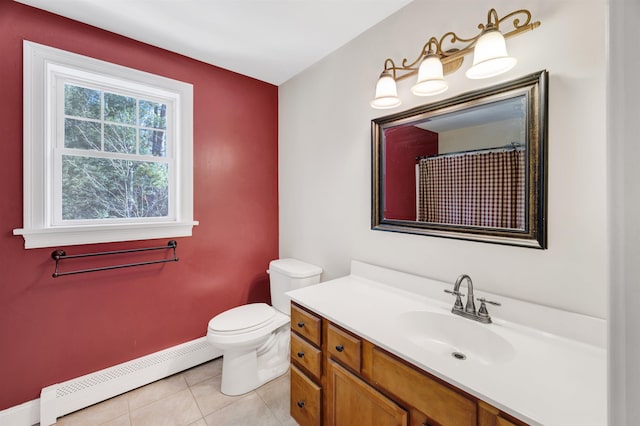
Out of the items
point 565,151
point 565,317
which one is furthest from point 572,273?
point 565,151

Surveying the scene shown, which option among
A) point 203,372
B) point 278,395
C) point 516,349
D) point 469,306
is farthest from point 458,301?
point 203,372

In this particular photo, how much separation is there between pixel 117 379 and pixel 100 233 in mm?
1006

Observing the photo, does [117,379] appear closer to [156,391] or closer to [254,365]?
[156,391]

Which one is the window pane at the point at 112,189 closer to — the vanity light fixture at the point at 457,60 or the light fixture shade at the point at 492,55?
the vanity light fixture at the point at 457,60

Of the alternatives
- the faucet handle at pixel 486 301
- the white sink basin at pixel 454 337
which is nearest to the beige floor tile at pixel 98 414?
the white sink basin at pixel 454 337

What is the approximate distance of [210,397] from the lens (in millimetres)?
1890

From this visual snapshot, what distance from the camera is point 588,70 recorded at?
1023 mm

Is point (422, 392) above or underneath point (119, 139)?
underneath

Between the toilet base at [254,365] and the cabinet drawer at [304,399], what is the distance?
1.48ft

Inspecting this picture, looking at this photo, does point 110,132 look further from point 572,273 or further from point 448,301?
point 572,273

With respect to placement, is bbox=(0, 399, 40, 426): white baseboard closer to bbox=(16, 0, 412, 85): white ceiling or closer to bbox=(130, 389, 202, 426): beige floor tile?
bbox=(130, 389, 202, 426): beige floor tile

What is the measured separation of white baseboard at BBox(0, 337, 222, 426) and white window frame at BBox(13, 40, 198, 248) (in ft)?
2.91

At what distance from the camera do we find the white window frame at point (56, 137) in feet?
5.32

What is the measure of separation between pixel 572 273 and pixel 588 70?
757mm
